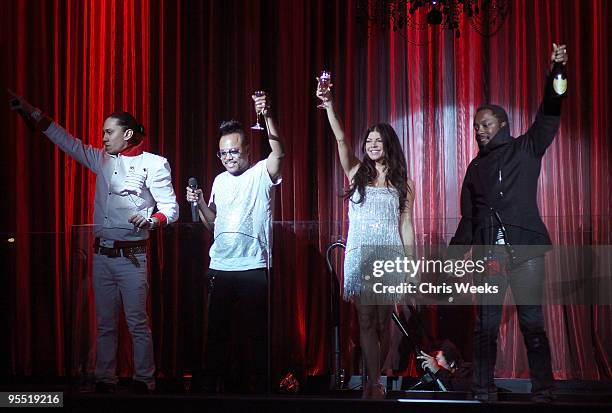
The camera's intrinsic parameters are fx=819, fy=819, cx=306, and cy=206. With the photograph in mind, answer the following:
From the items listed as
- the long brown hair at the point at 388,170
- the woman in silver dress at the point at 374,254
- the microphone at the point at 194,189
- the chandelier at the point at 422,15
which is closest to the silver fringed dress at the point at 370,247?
the woman in silver dress at the point at 374,254

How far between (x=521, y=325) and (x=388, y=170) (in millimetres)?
989

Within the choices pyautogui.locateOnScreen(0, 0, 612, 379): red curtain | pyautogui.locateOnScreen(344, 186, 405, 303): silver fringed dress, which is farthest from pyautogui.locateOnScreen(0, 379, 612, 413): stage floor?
pyautogui.locateOnScreen(0, 0, 612, 379): red curtain

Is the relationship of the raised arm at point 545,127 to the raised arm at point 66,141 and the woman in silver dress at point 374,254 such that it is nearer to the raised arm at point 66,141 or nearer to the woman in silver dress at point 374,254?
the woman in silver dress at point 374,254

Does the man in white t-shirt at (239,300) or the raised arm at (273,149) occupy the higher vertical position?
the raised arm at (273,149)

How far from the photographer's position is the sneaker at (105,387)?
12.1ft

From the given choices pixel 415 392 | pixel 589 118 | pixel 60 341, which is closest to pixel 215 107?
pixel 60 341

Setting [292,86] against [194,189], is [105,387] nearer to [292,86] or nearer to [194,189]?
[194,189]

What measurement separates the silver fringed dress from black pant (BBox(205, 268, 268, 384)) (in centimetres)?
39

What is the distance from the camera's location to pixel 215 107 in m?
5.76

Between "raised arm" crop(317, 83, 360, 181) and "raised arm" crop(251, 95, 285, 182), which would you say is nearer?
"raised arm" crop(317, 83, 360, 181)

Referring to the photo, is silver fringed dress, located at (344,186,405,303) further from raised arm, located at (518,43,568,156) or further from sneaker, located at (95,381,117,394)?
sneaker, located at (95,381,117,394)

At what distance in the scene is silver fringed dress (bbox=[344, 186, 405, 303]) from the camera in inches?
140

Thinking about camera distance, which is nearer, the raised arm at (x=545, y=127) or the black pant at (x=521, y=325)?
the black pant at (x=521, y=325)

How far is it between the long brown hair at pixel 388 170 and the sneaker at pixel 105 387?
139 centimetres
